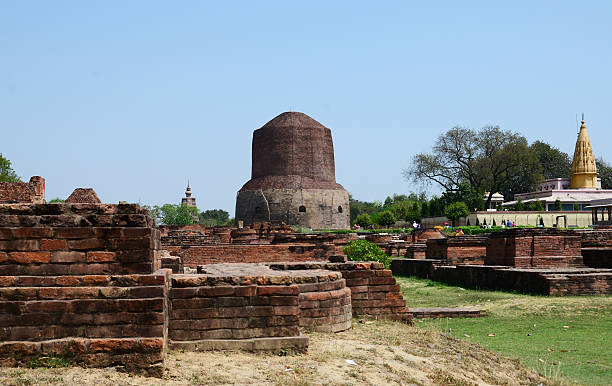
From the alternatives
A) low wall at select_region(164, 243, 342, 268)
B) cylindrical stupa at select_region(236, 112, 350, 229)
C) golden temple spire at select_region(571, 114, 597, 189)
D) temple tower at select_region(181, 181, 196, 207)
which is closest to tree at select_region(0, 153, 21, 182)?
cylindrical stupa at select_region(236, 112, 350, 229)

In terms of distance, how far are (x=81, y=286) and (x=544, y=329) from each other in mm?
4304

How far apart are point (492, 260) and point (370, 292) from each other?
5880mm

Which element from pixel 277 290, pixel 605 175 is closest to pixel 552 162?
pixel 605 175

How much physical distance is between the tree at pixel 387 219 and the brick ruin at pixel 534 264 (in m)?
29.9

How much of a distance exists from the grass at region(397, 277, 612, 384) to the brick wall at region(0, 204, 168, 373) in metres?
2.59

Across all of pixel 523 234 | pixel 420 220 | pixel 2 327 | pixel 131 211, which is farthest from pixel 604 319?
pixel 420 220

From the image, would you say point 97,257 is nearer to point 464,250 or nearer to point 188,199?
point 464,250

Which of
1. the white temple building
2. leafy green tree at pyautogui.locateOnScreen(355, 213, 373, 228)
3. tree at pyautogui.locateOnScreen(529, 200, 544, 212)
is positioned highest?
the white temple building

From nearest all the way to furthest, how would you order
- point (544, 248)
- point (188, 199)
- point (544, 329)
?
point (544, 329) → point (544, 248) → point (188, 199)

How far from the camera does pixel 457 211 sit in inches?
1532

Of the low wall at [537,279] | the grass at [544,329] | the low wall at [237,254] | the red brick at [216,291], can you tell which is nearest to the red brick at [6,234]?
the red brick at [216,291]

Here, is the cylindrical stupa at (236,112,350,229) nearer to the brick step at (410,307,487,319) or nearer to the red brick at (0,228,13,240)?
the brick step at (410,307,487,319)

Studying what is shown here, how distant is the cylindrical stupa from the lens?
35969mm

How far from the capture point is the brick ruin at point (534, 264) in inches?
334
